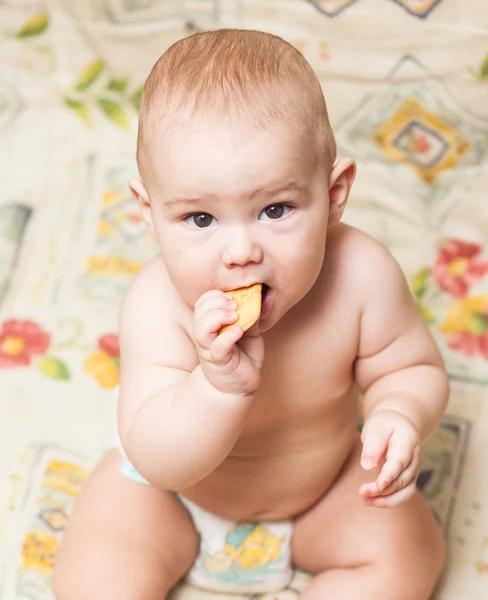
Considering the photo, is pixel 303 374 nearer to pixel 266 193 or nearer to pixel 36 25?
pixel 266 193

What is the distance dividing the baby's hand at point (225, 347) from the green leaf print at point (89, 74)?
0.91 meters

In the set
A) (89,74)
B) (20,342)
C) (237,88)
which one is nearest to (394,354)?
(237,88)

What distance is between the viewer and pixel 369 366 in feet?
2.85

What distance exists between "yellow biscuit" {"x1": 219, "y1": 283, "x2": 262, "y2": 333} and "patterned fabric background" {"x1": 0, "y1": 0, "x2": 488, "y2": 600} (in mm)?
391

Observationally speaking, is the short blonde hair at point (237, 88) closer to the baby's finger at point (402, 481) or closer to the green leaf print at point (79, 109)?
the baby's finger at point (402, 481)

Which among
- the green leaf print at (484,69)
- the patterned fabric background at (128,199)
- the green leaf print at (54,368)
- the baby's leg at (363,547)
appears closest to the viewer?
the baby's leg at (363,547)

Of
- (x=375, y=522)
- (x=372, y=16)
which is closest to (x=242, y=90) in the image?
(x=375, y=522)

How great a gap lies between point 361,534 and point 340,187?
34 cm

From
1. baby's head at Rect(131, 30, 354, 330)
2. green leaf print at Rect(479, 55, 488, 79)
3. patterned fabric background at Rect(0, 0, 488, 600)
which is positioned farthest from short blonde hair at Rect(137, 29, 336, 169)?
green leaf print at Rect(479, 55, 488, 79)

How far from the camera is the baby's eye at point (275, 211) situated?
2.27ft

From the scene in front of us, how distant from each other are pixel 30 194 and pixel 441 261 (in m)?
0.61

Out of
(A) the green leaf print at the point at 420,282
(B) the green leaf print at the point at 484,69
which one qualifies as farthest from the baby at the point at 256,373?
(B) the green leaf print at the point at 484,69

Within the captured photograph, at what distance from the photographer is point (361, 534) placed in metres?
0.90

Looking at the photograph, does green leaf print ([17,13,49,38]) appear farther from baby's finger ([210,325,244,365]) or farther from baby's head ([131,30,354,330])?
baby's finger ([210,325,244,365])
